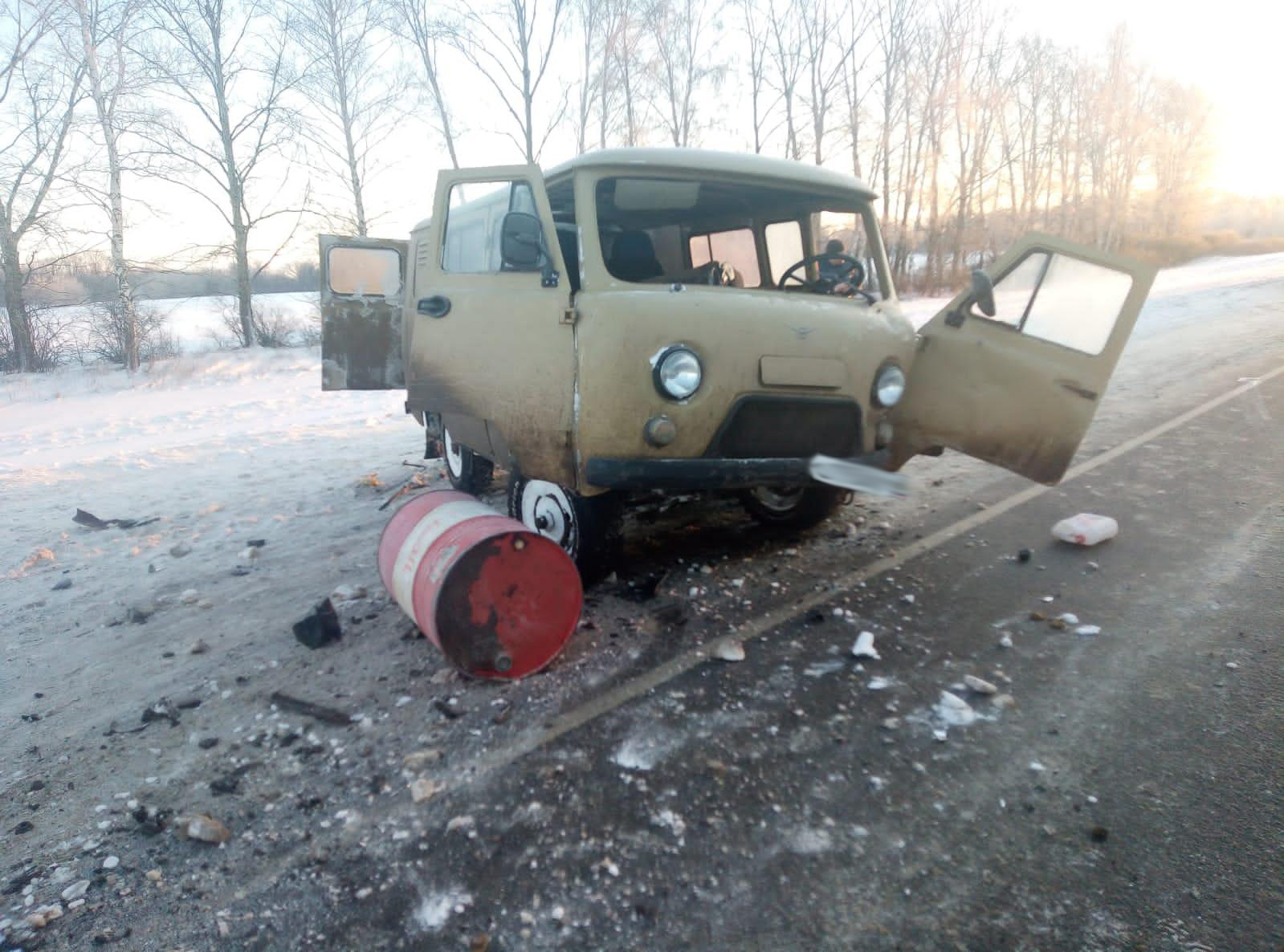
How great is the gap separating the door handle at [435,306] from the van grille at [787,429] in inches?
67.0

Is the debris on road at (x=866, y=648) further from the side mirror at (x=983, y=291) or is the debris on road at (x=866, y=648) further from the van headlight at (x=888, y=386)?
the side mirror at (x=983, y=291)

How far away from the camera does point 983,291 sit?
13.7 feet

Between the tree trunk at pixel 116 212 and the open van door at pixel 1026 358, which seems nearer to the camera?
the open van door at pixel 1026 358

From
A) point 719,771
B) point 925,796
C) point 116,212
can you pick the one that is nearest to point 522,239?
point 719,771

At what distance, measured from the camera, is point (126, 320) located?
605 inches

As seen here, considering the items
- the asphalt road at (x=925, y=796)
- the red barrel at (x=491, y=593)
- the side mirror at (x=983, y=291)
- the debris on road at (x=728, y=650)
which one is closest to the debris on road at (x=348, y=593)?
the red barrel at (x=491, y=593)

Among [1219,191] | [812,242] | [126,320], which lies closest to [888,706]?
[812,242]

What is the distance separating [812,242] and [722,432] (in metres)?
2.01

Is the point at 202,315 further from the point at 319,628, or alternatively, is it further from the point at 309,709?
the point at 309,709

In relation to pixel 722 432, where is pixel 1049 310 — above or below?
above

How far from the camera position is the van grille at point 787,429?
3.81 meters

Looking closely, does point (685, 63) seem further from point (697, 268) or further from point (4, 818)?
point (4, 818)

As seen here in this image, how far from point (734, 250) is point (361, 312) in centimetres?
330

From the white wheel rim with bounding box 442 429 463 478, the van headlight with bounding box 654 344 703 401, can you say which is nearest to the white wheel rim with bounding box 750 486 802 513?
the van headlight with bounding box 654 344 703 401
